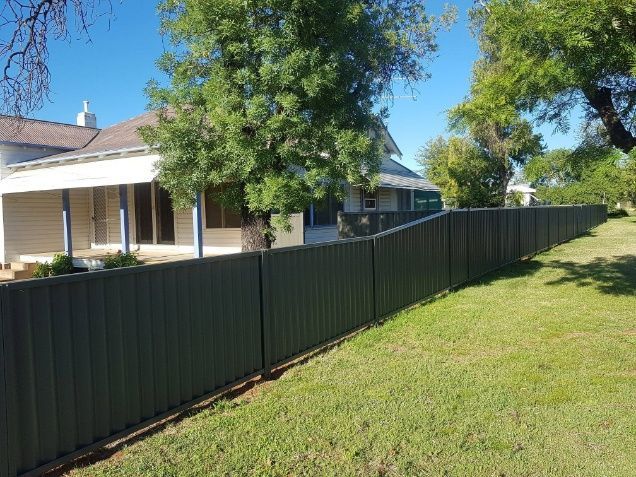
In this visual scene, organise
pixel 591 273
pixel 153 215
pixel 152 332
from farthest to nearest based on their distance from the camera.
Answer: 1. pixel 153 215
2. pixel 591 273
3. pixel 152 332

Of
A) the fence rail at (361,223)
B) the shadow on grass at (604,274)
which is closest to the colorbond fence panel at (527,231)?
the shadow on grass at (604,274)

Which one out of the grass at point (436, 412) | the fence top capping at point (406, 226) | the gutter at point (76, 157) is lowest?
the grass at point (436, 412)

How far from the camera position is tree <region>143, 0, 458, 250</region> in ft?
22.6

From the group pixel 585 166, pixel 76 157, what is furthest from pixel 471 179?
pixel 585 166

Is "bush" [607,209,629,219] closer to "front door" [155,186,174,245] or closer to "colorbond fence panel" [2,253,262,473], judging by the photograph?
"front door" [155,186,174,245]

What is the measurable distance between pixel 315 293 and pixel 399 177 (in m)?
14.6

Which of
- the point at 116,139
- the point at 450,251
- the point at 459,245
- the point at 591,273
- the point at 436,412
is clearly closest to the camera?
the point at 436,412

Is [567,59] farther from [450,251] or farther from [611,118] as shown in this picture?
[450,251]

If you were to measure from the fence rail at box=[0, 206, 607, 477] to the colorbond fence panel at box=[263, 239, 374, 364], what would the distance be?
1cm

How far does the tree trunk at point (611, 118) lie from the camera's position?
695 cm

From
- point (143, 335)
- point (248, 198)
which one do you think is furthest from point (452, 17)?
point (143, 335)

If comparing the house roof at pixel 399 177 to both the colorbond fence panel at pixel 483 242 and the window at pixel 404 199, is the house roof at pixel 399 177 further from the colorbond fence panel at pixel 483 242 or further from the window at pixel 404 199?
the colorbond fence panel at pixel 483 242

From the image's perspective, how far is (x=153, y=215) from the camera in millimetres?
15633

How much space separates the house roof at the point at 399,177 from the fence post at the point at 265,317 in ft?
38.5
